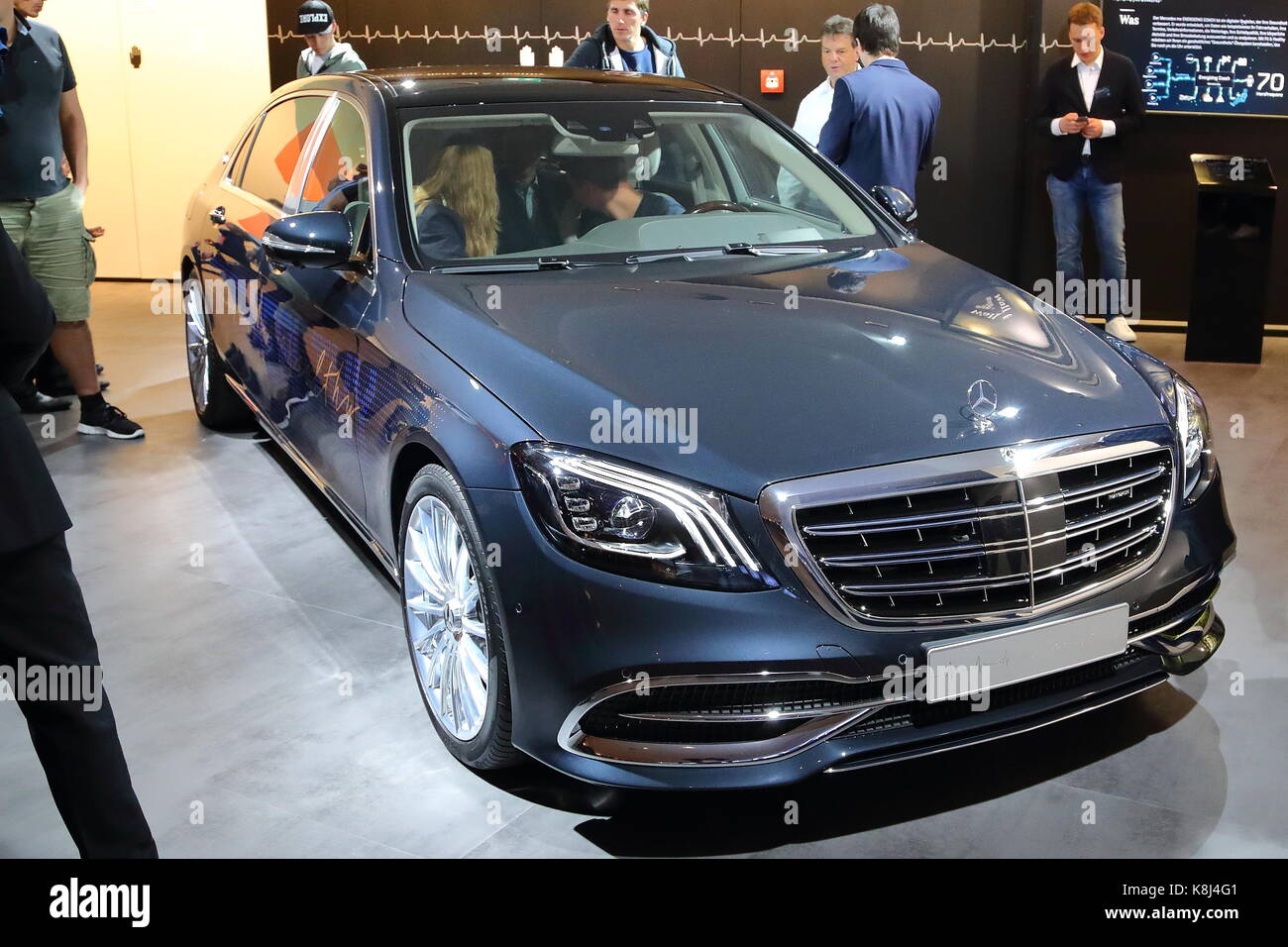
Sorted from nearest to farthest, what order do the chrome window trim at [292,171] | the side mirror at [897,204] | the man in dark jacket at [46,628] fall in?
1. the man in dark jacket at [46,628]
2. the side mirror at [897,204]
3. the chrome window trim at [292,171]

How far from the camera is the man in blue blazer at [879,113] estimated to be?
535 centimetres

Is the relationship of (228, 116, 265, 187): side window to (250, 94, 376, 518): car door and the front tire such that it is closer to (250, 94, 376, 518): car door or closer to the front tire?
(250, 94, 376, 518): car door

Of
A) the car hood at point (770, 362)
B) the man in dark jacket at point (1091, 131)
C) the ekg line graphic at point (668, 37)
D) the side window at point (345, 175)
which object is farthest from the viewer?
the ekg line graphic at point (668, 37)

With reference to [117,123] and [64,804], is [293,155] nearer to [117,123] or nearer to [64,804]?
[64,804]

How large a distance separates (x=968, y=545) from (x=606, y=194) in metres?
1.51

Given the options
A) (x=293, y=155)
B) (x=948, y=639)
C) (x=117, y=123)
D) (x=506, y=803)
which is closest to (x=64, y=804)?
(x=506, y=803)

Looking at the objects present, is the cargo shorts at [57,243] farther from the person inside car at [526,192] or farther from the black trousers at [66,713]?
the black trousers at [66,713]

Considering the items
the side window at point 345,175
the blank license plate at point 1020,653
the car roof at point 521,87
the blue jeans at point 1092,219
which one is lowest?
the blank license plate at point 1020,653

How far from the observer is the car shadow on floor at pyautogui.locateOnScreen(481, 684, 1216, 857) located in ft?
7.95

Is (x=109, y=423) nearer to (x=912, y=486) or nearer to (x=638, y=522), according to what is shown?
(x=638, y=522)

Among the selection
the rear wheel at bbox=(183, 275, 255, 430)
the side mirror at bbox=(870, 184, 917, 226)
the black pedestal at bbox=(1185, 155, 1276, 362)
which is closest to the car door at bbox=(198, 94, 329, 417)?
the rear wheel at bbox=(183, 275, 255, 430)

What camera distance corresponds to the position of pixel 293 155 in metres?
3.99

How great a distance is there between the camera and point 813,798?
2.54 metres

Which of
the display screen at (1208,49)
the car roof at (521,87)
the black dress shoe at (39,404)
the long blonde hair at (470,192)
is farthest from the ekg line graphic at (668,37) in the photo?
the long blonde hair at (470,192)
